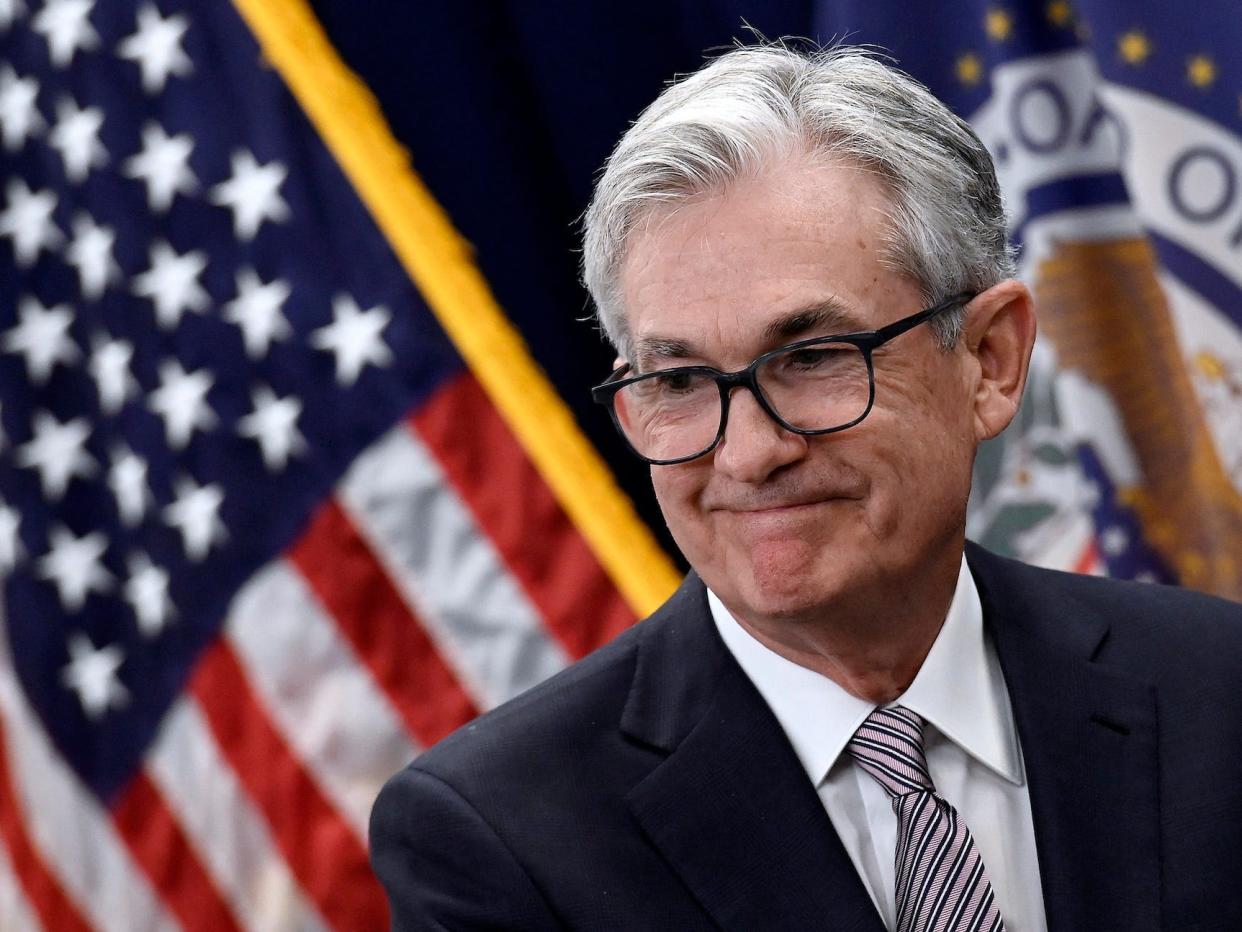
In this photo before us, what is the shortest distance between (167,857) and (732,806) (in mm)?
1871

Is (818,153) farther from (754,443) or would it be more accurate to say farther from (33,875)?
(33,875)

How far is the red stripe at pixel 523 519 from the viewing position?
9.39 feet

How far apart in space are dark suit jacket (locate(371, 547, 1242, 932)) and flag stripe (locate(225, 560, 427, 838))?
4.47 ft

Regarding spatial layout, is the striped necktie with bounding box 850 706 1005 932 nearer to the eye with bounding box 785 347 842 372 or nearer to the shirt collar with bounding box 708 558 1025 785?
the shirt collar with bounding box 708 558 1025 785

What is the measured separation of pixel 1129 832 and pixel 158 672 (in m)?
2.05

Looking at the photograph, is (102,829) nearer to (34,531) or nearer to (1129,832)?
(34,531)

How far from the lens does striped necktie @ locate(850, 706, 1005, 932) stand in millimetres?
1401

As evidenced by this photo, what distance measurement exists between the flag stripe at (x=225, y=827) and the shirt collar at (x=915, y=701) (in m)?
1.63

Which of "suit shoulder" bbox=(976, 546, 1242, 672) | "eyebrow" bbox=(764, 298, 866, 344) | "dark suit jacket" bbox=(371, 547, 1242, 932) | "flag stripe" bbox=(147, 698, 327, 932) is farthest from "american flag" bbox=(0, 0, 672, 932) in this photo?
"eyebrow" bbox=(764, 298, 866, 344)

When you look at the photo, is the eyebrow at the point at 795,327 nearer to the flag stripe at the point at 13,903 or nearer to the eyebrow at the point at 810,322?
the eyebrow at the point at 810,322

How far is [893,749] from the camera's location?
4.88 feet

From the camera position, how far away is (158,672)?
296 cm

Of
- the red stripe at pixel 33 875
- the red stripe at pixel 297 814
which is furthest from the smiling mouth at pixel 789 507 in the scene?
the red stripe at pixel 33 875

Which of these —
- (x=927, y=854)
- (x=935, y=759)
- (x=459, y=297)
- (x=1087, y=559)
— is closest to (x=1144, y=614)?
(x=935, y=759)
